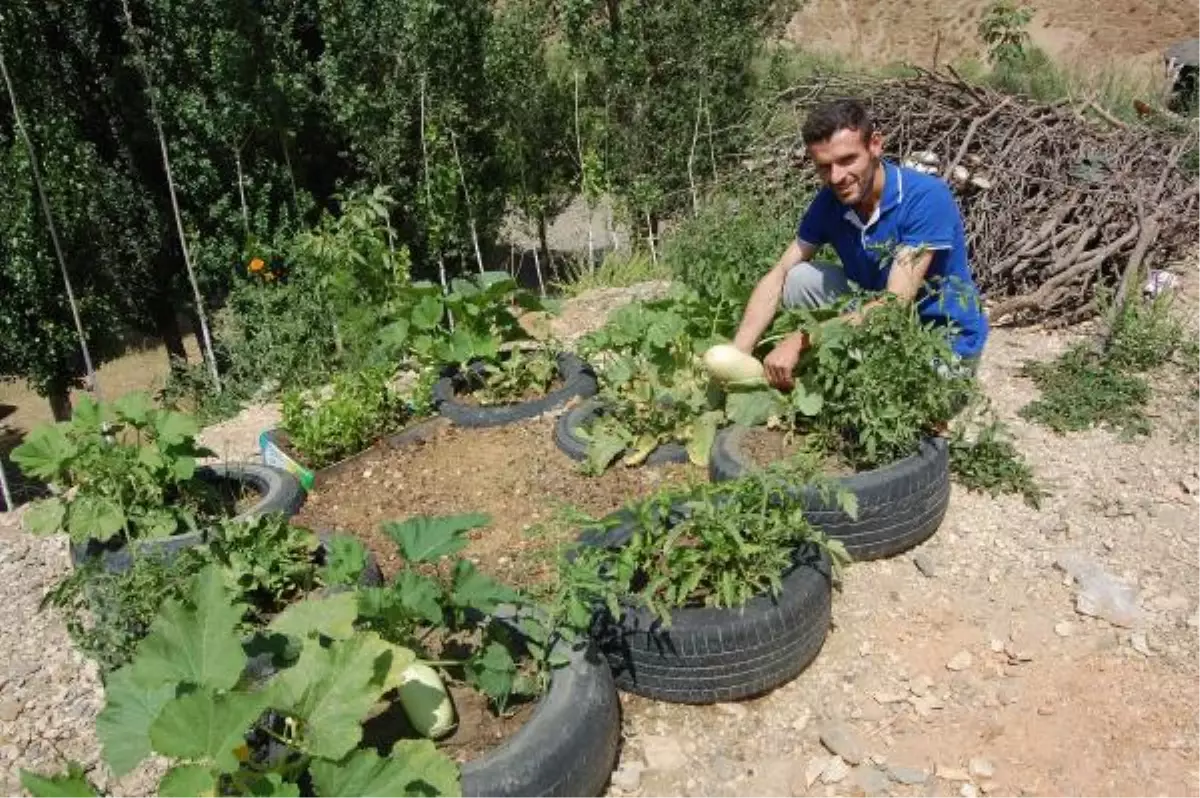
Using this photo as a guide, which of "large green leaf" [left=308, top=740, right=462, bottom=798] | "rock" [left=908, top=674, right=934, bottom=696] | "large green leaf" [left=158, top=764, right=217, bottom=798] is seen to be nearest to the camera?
"large green leaf" [left=158, top=764, right=217, bottom=798]

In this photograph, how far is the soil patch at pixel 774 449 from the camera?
363cm

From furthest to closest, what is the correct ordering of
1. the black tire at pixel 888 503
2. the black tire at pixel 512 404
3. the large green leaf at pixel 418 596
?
the black tire at pixel 512 404
the black tire at pixel 888 503
the large green leaf at pixel 418 596

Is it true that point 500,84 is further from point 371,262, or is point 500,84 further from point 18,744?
point 18,744

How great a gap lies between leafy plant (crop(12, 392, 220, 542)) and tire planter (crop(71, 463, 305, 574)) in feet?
0.25

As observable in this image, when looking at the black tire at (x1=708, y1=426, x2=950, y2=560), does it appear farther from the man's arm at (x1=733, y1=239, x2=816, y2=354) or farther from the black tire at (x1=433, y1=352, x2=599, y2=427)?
the black tire at (x1=433, y1=352, x2=599, y2=427)

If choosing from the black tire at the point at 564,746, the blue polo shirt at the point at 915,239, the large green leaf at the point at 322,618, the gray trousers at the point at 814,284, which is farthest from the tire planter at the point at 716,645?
the gray trousers at the point at 814,284

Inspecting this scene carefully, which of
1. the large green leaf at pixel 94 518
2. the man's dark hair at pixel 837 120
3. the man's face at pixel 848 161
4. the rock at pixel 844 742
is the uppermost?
the man's dark hair at pixel 837 120

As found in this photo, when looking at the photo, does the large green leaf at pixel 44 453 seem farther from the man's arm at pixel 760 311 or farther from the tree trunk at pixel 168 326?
the tree trunk at pixel 168 326

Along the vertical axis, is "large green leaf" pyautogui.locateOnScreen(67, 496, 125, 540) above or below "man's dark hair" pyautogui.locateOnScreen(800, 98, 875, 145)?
below

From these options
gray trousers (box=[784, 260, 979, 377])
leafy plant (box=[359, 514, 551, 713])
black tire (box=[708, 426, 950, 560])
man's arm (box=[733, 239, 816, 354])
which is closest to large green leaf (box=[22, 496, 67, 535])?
leafy plant (box=[359, 514, 551, 713])

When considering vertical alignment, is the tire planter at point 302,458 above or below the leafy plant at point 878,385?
below

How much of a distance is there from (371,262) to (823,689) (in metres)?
4.26

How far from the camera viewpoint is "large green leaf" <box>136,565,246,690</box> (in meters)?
1.98

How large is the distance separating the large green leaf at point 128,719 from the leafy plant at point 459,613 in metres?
0.55
